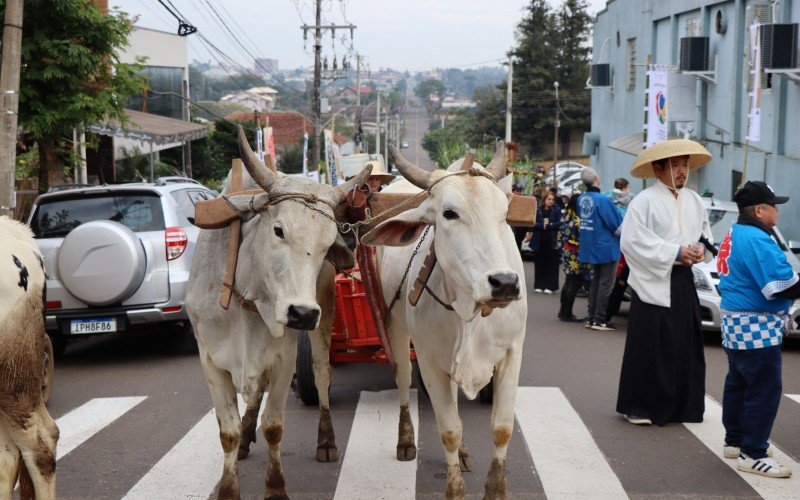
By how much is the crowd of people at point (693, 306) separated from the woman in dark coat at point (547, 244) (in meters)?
6.74

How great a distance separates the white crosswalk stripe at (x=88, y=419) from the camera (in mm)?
7387

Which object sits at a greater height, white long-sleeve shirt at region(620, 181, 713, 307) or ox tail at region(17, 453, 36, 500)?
white long-sleeve shirt at region(620, 181, 713, 307)

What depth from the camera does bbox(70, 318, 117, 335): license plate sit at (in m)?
9.84

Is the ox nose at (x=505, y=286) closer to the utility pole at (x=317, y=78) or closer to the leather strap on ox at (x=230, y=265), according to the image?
the leather strap on ox at (x=230, y=265)

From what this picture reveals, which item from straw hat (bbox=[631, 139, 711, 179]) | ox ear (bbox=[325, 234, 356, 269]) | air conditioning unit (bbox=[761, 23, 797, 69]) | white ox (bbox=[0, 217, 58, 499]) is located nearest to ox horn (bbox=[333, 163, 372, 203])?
ox ear (bbox=[325, 234, 356, 269])

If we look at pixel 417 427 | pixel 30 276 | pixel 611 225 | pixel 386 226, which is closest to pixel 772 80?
pixel 611 225

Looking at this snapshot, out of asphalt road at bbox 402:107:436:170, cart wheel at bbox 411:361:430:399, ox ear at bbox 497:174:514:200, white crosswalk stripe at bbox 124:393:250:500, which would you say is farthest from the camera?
asphalt road at bbox 402:107:436:170

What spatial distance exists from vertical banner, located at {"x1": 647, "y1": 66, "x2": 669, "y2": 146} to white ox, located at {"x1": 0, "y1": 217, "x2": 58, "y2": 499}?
15.3 meters

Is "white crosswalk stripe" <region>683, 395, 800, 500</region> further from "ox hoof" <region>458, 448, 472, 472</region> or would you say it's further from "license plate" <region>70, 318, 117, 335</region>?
"license plate" <region>70, 318, 117, 335</region>

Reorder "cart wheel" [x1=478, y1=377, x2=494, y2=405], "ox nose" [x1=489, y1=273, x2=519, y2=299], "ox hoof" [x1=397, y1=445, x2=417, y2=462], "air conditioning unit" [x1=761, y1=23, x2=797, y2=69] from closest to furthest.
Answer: "ox nose" [x1=489, y1=273, x2=519, y2=299], "ox hoof" [x1=397, y1=445, x2=417, y2=462], "cart wheel" [x1=478, y1=377, x2=494, y2=405], "air conditioning unit" [x1=761, y1=23, x2=797, y2=69]

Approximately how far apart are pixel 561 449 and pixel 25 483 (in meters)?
3.65

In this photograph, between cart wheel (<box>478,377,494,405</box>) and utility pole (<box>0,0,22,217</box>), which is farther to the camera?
utility pole (<box>0,0,22,217</box>)

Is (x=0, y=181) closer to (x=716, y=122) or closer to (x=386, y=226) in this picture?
(x=386, y=226)

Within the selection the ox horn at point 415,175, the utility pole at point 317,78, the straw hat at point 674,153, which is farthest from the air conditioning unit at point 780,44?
the utility pole at point 317,78
